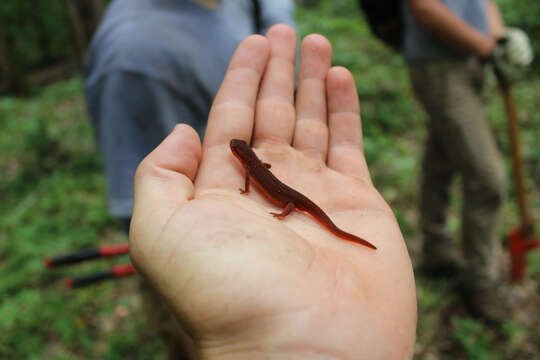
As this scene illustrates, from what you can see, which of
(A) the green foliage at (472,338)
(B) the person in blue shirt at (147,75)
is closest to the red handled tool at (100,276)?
(B) the person in blue shirt at (147,75)

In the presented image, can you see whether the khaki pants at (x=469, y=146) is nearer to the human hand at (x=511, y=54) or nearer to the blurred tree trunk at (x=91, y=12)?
the human hand at (x=511, y=54)

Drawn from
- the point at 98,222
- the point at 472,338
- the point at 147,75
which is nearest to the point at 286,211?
the point at 147,75

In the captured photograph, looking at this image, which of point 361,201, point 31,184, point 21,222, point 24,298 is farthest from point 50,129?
point 361,201

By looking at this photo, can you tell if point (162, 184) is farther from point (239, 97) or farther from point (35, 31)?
point (35, 31)

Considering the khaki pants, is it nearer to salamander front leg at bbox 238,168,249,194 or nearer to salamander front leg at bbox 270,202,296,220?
salamander front leg at bbox 270,202,296,220

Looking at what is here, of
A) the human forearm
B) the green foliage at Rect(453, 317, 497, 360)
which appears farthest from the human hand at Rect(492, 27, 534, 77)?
the green foliage at Rect(453, 317, 497, 360)

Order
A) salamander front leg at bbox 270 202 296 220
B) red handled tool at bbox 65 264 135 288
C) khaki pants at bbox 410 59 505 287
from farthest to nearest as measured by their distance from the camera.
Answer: khaki pants at bbox 410 59 505 287, red handled tool at bbox 65 264 135 288, salamander front leg at bbox 270 202 296 220
